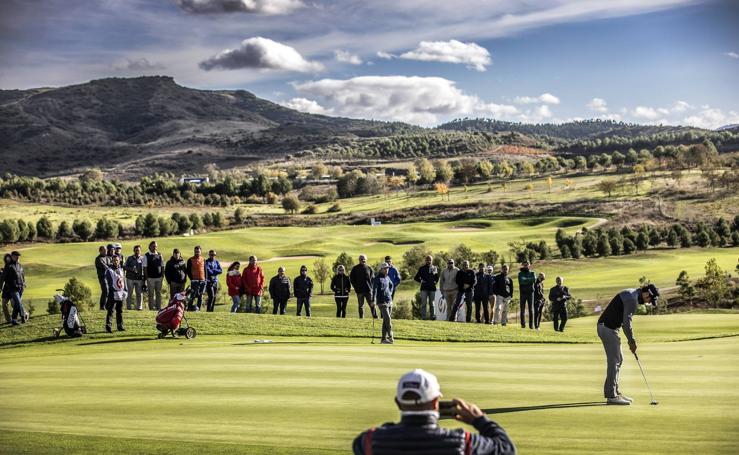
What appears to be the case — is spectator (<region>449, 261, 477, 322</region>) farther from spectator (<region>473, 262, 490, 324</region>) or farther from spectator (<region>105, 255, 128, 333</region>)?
spectator (<region>105, 255, 128, 333</region>)

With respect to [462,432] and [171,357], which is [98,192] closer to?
[171,357]

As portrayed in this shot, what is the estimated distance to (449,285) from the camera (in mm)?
26625

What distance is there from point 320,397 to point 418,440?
6.69 m

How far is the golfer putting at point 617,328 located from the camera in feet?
37.3

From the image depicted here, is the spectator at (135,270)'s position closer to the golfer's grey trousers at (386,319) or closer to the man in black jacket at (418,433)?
the golfer's grey trousers at (386,319)

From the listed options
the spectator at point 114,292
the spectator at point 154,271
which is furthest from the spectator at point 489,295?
the spectator at point 114,292

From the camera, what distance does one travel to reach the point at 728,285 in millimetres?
47156

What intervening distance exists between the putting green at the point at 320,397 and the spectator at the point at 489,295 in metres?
7.96

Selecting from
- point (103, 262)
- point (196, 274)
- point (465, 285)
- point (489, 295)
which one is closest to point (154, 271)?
point (196, 274)

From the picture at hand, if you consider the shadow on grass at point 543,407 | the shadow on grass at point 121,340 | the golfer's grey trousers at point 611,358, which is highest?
the golfer's grey trousers at point 611,358

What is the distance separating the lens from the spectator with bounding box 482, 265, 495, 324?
26.4 metres

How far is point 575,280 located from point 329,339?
39958mm

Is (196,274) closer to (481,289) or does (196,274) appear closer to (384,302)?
(384,302)

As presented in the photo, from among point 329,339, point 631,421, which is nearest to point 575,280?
point 329,339
